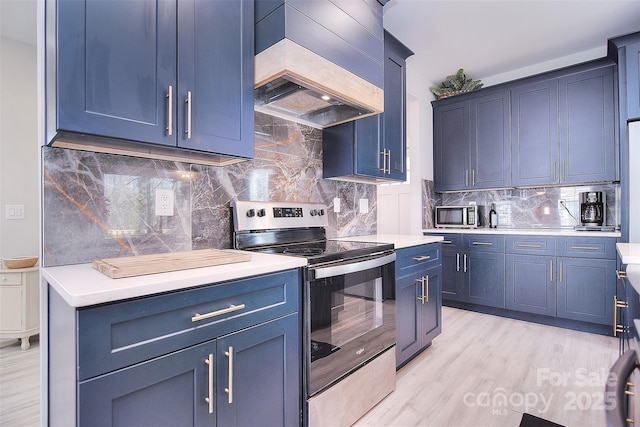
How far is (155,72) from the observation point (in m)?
1.23

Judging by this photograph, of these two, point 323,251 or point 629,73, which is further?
point 629,73

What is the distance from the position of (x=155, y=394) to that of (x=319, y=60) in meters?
1.57

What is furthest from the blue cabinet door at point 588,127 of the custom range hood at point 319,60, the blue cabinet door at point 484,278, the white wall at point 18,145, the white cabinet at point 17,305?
the white wall at point 18,145

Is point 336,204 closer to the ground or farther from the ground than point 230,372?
farther from the ground

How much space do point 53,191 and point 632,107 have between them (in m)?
3.98

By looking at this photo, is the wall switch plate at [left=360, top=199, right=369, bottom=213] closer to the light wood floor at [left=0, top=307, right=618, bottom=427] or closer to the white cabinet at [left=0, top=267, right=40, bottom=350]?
the light wood floor at [left=0, top=307, right=618, bottom=427]

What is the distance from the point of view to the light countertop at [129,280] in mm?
843

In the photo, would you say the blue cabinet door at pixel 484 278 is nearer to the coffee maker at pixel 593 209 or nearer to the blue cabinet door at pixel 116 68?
the coffee maker at pixel 593 209

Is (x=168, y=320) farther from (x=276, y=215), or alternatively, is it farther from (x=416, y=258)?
(x=416, y=258)

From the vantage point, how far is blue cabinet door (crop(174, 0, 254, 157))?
1.32m

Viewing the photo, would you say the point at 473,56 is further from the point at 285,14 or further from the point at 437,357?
the point at 437,357

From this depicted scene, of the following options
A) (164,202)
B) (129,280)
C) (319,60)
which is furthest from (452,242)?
(129,280)

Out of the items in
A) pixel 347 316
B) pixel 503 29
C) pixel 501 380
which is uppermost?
pixel 503 29

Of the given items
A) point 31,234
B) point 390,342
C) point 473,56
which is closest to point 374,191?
point 390,342
